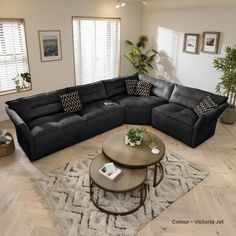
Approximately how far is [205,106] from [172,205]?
2.20 m

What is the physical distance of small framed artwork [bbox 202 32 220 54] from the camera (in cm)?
536

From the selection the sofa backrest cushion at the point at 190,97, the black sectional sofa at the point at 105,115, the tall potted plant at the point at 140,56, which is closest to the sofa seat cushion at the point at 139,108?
the black sectional sofa at the point at 105,115

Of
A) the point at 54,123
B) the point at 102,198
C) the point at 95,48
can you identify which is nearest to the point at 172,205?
the point at 102,198

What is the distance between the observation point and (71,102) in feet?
15.1

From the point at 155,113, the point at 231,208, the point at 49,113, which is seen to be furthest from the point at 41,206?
the point at 155,113

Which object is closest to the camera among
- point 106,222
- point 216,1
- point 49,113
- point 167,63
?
point 106,222

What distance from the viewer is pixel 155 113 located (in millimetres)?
4840

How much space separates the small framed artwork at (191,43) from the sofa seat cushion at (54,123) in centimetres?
357

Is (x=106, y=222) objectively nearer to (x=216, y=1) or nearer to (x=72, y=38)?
(x=72, y=38)

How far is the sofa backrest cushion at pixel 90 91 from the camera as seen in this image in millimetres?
4902

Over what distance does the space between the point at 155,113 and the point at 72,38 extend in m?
2.95

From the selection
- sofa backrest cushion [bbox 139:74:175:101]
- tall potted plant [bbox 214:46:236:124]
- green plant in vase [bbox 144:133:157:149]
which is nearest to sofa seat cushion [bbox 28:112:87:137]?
green plant in vase [bbox 144:133:157:149]

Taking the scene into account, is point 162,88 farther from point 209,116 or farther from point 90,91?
point 90,91

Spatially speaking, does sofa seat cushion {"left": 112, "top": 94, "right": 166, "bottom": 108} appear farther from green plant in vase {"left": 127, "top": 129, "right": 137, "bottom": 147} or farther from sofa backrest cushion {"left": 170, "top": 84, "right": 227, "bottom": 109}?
green plant in vase {"left": 127, "top": 129, "right": 137, "bottom": 147}
